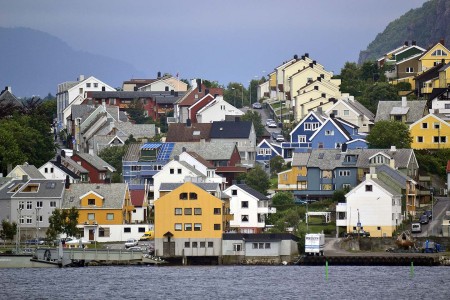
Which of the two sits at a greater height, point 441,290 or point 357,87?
point 357,87

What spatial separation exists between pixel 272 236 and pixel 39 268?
15975mm

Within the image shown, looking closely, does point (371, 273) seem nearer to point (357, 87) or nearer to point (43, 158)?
point (43, 158)

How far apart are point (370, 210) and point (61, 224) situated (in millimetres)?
22351

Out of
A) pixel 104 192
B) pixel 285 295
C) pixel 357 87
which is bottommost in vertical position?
pixel 285 295

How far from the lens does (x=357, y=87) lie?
569ft

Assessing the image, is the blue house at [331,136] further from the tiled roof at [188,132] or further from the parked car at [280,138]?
the tiled roof at [188,132]

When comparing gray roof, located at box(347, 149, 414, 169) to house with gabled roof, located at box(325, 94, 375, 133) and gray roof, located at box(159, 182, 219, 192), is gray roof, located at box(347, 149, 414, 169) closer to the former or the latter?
gray roof, located at box(159, 182, 219, 192)

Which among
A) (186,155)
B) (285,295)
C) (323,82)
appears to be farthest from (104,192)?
(323,82)

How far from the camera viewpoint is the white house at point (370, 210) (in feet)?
395

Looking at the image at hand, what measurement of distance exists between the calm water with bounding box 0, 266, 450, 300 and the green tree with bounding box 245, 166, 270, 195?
2368 centimetres

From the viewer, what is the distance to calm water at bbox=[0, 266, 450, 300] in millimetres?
97438

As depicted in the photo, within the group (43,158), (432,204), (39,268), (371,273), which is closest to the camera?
(371,273)

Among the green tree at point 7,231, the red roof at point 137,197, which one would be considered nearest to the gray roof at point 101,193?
the red roof at point 137,197

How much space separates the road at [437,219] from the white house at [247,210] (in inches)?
497
